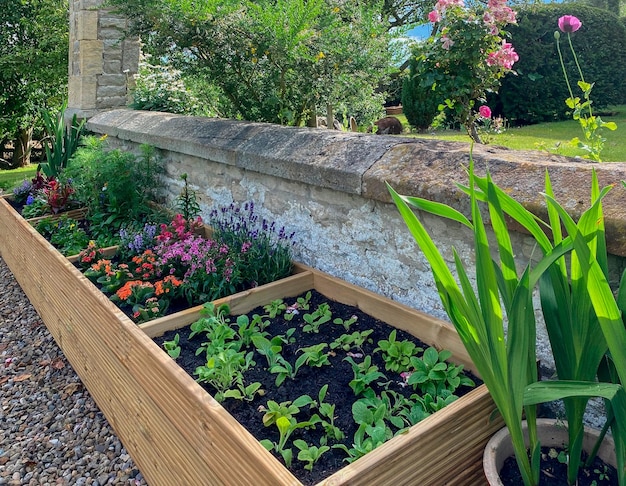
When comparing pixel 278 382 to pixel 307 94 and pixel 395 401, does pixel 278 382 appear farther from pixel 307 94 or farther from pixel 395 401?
pixel 307 94

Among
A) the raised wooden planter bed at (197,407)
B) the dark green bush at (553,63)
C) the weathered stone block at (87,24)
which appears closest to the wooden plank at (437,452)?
the raised wooden planter bed at (197,407)

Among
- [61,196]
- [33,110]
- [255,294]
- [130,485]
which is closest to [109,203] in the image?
[61,196]

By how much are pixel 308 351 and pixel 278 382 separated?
0.68 ft

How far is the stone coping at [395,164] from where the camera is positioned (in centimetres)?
168

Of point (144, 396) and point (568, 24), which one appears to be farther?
point (568, 24)

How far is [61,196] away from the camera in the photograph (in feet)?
14.9

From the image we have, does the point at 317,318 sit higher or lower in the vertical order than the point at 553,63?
lower

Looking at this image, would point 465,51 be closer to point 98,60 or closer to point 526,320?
point 526,320

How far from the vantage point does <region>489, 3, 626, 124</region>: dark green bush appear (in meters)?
8.91

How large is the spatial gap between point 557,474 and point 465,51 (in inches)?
125

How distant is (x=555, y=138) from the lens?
21.3 ft

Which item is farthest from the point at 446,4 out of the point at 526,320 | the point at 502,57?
the point at 526,320

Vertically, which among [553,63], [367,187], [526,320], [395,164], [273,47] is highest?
[553,63]

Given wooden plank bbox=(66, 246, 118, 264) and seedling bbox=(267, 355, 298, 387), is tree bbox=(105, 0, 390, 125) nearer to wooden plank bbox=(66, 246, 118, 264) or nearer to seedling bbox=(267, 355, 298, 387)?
wooden plank bbox=(66, 246, 118, 264)
